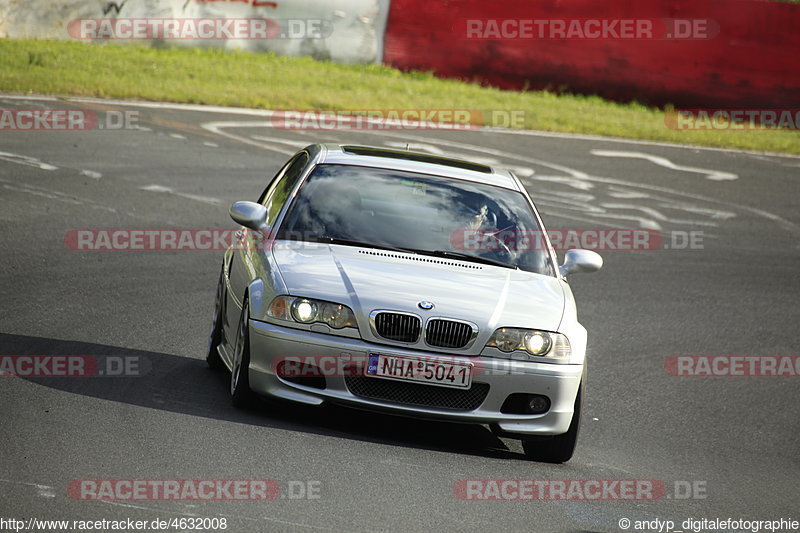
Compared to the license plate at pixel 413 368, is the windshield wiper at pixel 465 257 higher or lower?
higher

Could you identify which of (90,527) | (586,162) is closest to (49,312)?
(90,527)

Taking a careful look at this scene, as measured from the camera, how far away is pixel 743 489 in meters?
7.33

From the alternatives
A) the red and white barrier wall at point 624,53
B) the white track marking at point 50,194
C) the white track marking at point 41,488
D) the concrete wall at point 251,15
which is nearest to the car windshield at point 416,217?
the white track marking at point 41,488

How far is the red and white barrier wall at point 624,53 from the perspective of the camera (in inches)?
936

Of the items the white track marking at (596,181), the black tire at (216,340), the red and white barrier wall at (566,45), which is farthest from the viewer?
the red and white barrier wall at (566,45)

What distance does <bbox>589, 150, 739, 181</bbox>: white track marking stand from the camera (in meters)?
20.2

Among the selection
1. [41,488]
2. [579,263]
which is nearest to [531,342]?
[579,263]

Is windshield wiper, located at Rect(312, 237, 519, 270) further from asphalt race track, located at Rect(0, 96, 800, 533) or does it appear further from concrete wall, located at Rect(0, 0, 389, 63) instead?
concrete wall, located at Rect(0, 0, 389, 63)

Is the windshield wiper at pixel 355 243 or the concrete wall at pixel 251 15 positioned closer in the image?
the windshield wiper at pixel 355 243

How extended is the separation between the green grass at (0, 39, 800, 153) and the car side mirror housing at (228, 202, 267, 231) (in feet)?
40.3

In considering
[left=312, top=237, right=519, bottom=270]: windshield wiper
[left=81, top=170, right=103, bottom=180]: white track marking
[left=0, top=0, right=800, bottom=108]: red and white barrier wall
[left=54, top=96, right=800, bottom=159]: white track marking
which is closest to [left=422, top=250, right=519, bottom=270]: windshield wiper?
[left=312, top=237, right=519, bottom=270]: windshield wiper

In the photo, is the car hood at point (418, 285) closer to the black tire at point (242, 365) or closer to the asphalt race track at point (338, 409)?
the black tire at point (242, 365)

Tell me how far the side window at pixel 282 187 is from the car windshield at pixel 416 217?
0.17 metres

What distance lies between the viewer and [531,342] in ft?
23.8
